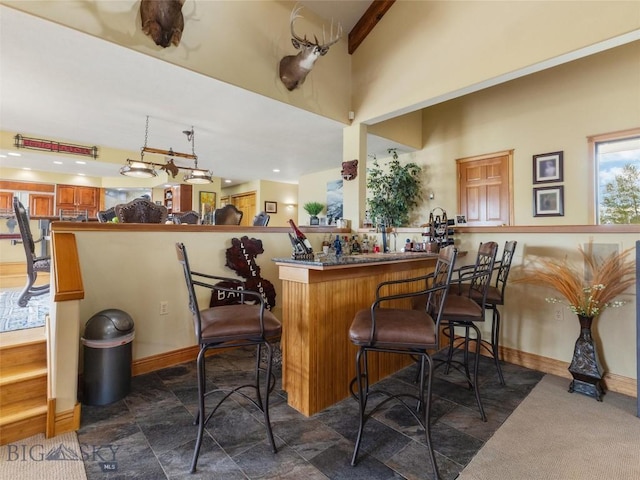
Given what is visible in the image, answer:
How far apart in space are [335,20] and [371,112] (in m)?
1.28

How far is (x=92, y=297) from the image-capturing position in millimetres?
2229

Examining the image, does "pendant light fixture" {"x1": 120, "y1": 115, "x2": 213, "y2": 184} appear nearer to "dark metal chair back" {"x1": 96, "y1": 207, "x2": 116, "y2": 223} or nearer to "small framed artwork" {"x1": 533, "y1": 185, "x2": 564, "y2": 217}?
"dark metal chair back" {"x1": 96, "y1": 207, "x2": 116, "y2": 223}

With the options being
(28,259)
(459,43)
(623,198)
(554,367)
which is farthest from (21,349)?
(623,198)

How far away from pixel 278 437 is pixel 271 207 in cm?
794

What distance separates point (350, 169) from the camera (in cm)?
402

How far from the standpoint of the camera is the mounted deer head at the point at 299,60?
3098mm

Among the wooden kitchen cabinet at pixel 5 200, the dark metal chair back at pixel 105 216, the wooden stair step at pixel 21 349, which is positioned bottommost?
the wooden stair step at pixel 21 349

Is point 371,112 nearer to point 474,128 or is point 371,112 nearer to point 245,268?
point 474,128

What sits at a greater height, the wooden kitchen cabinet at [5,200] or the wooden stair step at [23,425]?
the wooden kitchen cabinet at [5,200]

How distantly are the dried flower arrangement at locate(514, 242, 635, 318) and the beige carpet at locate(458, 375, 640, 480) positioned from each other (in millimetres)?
646

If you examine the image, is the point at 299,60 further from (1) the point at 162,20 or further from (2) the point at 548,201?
(2) the point at 548,201

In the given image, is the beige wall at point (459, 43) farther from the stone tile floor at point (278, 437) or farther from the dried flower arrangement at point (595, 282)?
the stone tile floor at point (278, 437)

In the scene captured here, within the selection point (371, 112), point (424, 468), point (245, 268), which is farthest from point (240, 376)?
point (371, 112)

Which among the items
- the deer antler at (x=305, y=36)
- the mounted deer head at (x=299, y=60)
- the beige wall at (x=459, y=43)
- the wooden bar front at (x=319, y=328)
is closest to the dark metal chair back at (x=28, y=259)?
the wooden bar front at (x=319, y=328)
